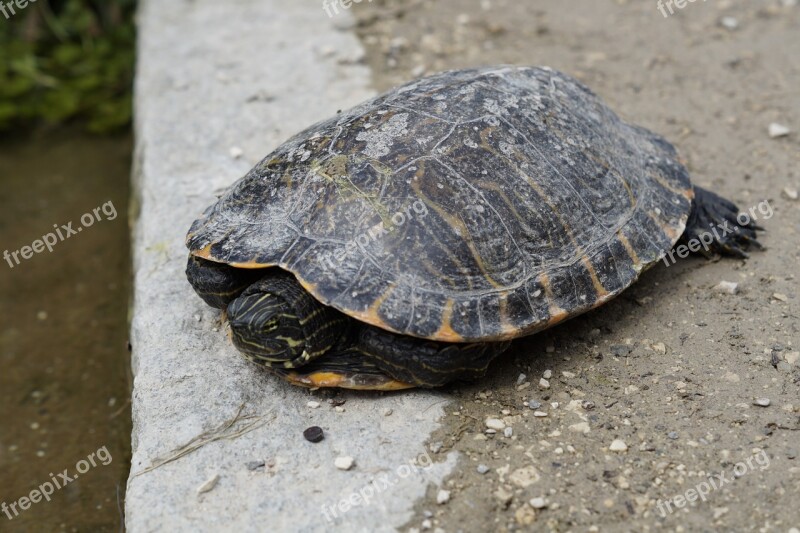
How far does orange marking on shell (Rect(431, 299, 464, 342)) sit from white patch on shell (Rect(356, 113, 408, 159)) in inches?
37.1

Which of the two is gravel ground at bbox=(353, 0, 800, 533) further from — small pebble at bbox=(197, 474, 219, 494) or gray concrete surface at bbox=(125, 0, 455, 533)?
small pebble at bbox=(197, 474, 219, 494)

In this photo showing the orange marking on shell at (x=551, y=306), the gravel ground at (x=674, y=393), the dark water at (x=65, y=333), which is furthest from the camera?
the dark water at (x=65, y=333)

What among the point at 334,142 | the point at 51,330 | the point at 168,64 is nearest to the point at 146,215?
the point at 51,330

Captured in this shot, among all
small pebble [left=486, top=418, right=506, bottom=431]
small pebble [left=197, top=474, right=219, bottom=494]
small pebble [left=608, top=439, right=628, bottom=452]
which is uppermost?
small pebble [left=197, top=474, right=219, bottom=494]

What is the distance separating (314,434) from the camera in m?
3.98

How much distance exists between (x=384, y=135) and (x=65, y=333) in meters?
3.55

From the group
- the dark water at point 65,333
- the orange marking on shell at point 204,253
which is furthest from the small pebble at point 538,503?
the dark water at point 65,333

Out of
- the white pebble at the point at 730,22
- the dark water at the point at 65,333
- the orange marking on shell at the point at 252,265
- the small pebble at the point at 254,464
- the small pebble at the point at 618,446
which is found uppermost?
the orange marking on shell at the point at 252,265

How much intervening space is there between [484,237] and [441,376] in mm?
749

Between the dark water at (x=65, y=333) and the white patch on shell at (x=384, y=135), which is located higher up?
the white patch on shell at (x=384, y=135)

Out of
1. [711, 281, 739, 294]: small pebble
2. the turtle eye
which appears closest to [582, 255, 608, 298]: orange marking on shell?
[711, 281, 739, 294]: small pebble

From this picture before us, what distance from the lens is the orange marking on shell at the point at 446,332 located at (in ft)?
12.9

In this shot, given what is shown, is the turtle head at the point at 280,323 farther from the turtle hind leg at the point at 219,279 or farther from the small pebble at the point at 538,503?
the small pebble at the point at 538,503

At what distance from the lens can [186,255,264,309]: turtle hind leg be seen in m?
4.34
